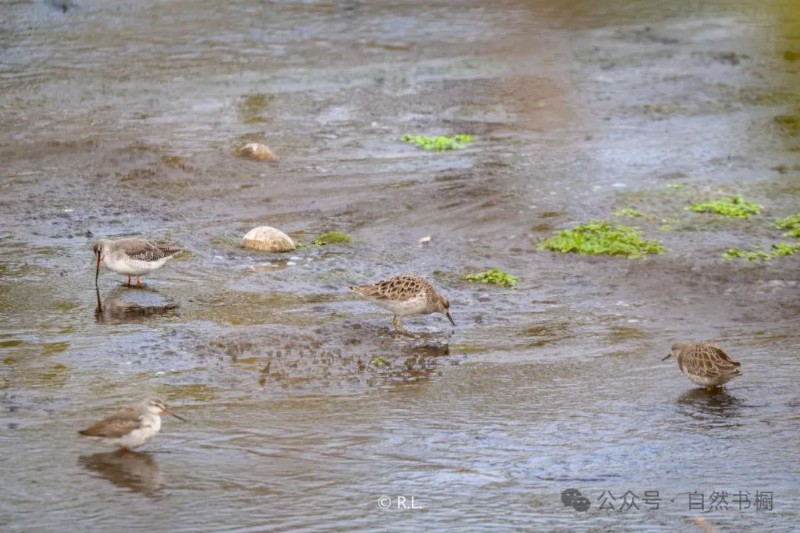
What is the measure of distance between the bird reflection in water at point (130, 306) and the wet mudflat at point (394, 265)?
2.5 inches

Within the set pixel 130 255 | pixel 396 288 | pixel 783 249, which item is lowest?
pixel 783 249

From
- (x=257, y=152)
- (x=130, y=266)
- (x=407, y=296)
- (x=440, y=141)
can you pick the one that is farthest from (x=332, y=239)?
(x=440, y=141)

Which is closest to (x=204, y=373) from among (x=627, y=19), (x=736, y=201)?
(x=736, y=201)

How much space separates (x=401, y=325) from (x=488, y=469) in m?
3.42

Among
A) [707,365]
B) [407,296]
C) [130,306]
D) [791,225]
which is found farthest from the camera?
[791,225]

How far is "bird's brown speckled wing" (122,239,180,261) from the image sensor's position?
41.5 feet

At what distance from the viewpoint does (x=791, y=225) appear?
49.7ft

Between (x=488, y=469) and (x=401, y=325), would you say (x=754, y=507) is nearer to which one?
(x=488, y=469)

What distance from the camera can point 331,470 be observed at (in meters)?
8.95

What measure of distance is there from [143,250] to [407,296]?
2.81 m

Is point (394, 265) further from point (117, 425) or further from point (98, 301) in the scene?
point (117, 425)

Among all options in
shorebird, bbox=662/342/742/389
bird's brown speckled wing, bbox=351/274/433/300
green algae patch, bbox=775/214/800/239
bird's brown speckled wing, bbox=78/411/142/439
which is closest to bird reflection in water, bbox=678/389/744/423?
shorebird, bbox=662/342/742/389

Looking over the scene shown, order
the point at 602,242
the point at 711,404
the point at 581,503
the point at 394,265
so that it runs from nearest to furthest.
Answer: the point at 581,503 < the point at 711,404 < the point at 394,265 < the point at 602,242

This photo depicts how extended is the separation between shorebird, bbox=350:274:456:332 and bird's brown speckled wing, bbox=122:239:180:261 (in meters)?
2.25
